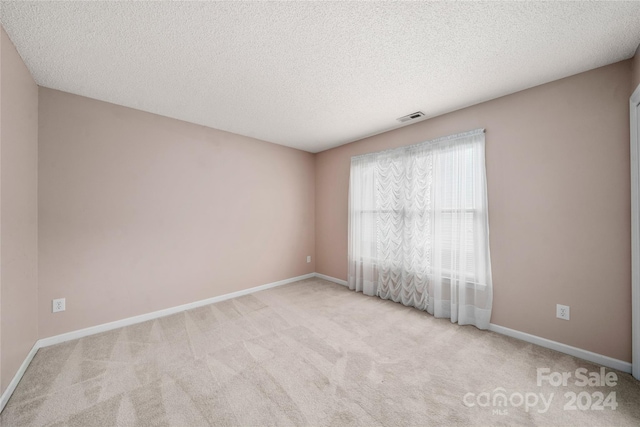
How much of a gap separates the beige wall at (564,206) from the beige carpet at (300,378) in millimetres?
380

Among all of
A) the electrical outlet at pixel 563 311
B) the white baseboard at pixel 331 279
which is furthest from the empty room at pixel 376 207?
the white baseboard at pixel 331 279

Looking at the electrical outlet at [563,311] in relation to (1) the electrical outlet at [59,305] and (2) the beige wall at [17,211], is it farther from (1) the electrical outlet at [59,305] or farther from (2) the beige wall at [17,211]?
(1) the electrical outlet at [59,305]

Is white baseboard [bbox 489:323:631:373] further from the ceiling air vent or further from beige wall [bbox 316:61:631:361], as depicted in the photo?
the ceiling air vent

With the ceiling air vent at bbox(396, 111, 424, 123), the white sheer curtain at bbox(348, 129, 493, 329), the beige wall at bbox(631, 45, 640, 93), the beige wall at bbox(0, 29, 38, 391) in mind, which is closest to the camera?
the beige wall at bbox(0, 29, 38, 391)

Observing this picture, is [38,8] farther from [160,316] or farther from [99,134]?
[160,316]

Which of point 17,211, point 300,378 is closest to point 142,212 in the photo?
point 17,211

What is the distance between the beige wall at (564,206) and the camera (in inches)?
76.5

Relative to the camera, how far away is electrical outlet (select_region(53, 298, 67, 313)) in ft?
7.70

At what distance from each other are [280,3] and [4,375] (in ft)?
10.0

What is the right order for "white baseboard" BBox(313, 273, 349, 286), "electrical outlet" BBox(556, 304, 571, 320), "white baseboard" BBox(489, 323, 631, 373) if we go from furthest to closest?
"white baseboard" BBox(313, 273, 349, 286)
"electrical outlet" BBox(556, 304, 571, 320)
"white baseboard" BBox(489, 323, 631, 373)

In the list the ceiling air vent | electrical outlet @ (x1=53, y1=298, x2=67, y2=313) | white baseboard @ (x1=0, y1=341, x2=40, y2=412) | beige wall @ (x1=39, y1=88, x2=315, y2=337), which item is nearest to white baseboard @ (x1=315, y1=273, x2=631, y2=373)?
the ceiling air vent

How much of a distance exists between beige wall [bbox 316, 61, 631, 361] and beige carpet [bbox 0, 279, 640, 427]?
0.38 metres

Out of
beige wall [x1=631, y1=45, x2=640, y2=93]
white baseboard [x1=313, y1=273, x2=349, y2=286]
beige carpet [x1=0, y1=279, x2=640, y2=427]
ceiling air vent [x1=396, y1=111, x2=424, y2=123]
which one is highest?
ceiling air vent [x1=396, y1=111, x2=424, y2=123]

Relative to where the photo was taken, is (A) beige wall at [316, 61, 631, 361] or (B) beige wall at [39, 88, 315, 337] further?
(B) beige wall at [39, 88, 315, 337]
